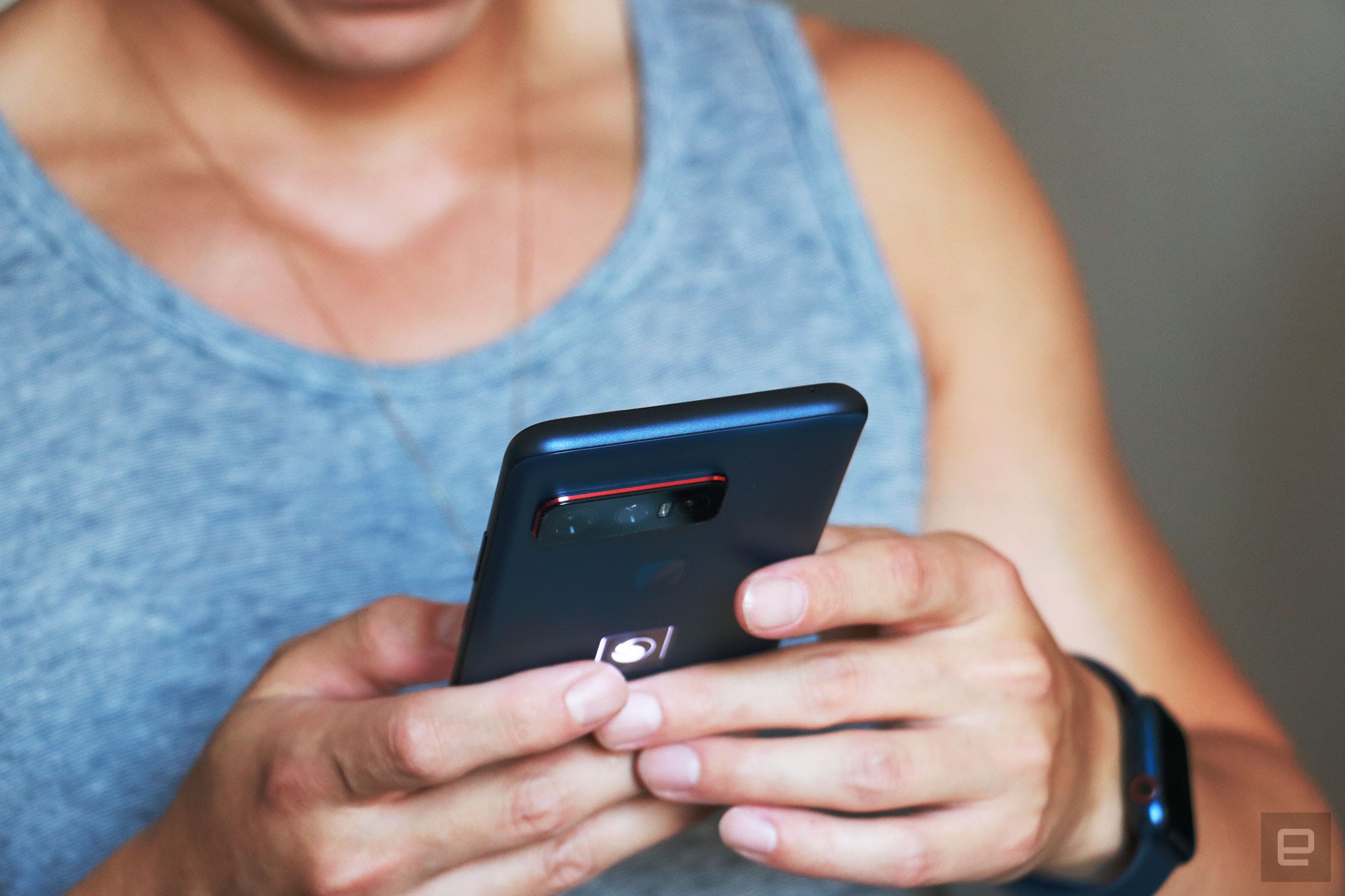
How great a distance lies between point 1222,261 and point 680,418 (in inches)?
57.9

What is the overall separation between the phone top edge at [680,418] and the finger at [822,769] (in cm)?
21

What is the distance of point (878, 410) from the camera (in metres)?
0.96

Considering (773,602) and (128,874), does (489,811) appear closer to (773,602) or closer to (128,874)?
(773,602)

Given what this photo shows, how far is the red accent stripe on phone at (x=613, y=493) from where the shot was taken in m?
0.50

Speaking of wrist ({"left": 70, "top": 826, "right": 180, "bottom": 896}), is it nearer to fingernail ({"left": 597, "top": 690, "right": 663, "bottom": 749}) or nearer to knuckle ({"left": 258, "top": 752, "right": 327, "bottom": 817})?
knuckle ({"left": 258, "top": 752, "right": 327, "bottom": 817})

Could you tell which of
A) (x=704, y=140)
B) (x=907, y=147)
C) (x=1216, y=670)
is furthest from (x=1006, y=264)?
(x=1216, y=670)

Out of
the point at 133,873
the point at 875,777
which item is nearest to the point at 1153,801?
the point at 875,777

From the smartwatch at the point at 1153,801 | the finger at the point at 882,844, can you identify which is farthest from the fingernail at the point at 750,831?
the smartwatch at the point at 1153,801

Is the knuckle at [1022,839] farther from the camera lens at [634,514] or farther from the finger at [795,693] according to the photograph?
the camera lens at [634,514]

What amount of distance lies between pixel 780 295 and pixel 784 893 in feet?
1.50

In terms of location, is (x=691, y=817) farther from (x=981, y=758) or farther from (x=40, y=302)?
(x=40, y=302)

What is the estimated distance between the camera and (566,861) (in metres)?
0.66

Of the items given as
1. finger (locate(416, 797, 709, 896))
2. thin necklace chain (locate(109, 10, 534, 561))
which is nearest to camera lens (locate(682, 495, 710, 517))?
finger (locate(416, 797, 709, 896))

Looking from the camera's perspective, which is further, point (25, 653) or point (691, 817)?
point (25, 653)
